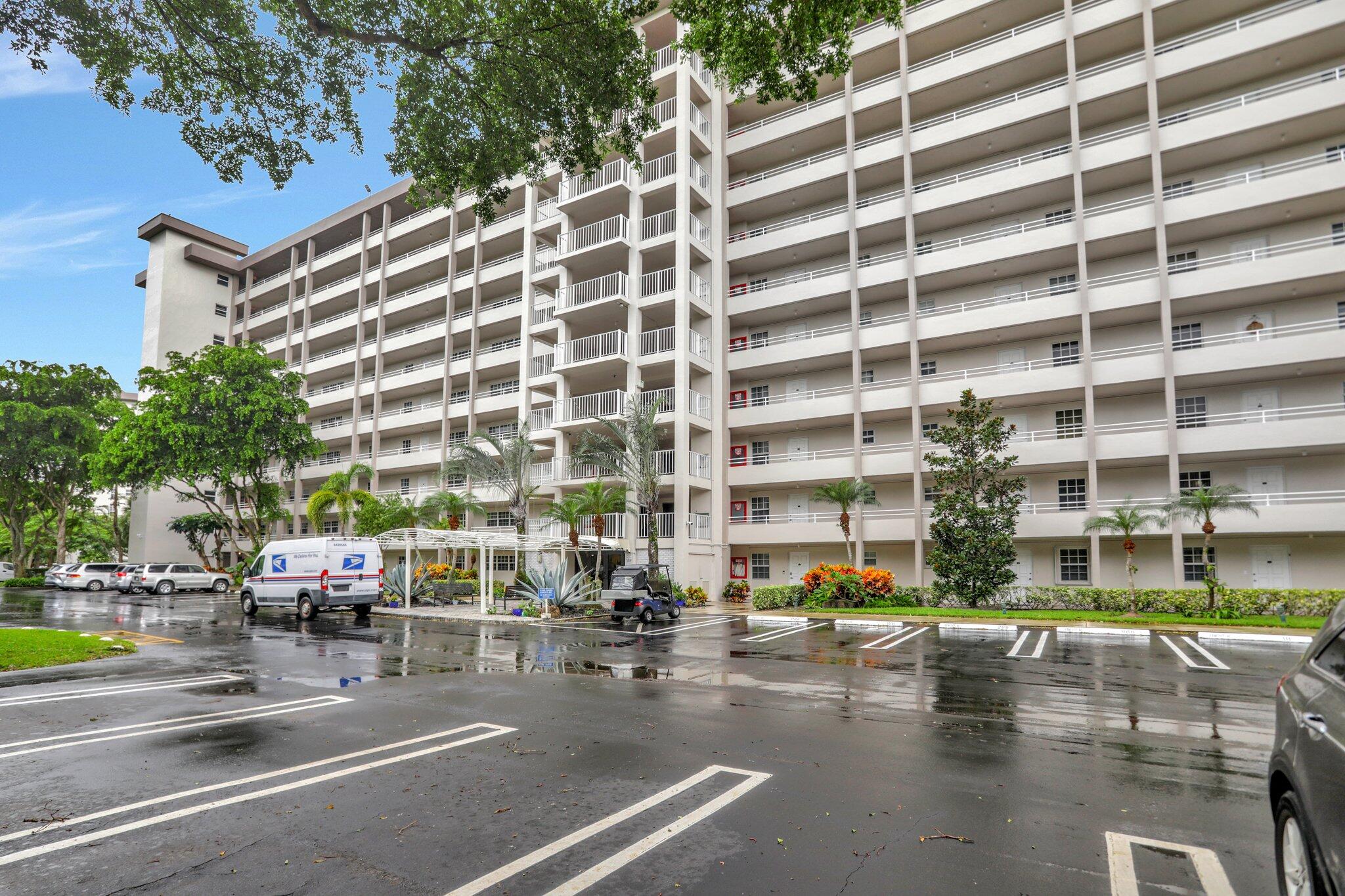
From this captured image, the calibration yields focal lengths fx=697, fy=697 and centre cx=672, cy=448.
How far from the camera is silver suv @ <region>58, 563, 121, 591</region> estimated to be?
41.1 meters

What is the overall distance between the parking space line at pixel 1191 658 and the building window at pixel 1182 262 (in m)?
16.8

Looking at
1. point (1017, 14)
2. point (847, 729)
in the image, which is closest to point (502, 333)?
point (1017, 14)

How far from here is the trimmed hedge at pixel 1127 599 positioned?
2245cm

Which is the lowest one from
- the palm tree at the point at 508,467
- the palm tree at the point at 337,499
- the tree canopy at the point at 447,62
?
the palm tree at the point at 337,499

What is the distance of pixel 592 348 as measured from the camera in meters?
33.7

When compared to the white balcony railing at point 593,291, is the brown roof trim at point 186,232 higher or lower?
higher

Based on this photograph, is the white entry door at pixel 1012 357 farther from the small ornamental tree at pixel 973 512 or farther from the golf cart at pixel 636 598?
the golf cart at pixel 636 598

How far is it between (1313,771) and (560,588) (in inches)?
899

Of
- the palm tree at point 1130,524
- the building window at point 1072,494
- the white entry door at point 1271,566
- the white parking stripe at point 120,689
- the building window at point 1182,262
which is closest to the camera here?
the white parking stripe at point 120,689

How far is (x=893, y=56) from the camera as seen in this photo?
109ft

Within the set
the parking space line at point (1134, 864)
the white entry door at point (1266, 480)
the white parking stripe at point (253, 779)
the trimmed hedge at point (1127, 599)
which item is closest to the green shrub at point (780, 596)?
the trimmed hedge at point (1127, 599)

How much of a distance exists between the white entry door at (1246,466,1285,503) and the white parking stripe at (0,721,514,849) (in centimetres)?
3001

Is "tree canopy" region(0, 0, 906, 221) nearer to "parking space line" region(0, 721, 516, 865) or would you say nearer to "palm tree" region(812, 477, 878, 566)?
"parking space line" region(0, 721, 516, 865)

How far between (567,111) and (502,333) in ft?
108
